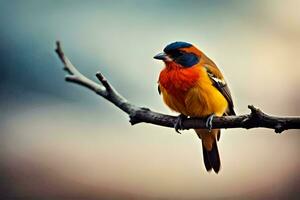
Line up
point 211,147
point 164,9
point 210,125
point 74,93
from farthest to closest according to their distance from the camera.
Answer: point 74,93 < point 164,9 < point 211,147 < point 210,125

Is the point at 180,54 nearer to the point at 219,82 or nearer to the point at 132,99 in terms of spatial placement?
the point at 219,82

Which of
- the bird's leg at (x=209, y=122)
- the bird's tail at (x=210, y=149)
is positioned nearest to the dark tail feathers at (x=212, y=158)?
the bird's tail at (x=210, y=149)

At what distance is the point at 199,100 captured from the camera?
0.84 meters

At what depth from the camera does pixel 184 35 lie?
3.59ft

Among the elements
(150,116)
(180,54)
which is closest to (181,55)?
(180,54)

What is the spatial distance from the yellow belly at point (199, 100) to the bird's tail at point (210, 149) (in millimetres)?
52

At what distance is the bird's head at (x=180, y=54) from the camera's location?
791 mm

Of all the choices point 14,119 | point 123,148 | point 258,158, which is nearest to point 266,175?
point 258,158

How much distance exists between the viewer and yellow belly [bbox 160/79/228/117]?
Answer: 836 millimetres

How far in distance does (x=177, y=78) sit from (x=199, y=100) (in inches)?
1.6

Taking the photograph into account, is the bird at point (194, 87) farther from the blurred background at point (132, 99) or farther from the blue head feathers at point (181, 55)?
the blurred background at point (132, 99)

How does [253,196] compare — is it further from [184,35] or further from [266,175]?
[184,35]

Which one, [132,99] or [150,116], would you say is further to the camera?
[132,99]

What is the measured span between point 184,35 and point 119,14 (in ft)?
0.70
